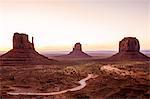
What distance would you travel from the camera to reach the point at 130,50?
535 centimetres

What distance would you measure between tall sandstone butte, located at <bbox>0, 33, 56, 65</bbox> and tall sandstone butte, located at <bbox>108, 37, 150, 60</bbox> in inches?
45.0

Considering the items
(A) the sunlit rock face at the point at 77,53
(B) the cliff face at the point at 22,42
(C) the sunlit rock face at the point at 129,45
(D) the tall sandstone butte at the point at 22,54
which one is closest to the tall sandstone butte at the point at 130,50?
(C) the sunlit rock face at the point at 129,45

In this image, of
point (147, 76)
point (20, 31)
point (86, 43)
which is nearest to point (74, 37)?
point (86, 43)

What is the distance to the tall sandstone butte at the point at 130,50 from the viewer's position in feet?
17.4

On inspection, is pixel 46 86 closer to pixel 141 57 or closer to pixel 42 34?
pixel 42 34

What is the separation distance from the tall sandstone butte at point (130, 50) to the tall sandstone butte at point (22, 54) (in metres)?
1.14

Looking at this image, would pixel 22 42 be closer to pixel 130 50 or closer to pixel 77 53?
pixel 77 53

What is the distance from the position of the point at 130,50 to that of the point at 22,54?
6.05ft

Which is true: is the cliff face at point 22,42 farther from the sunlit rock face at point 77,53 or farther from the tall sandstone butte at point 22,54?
the sunlit rock face at point 77,53

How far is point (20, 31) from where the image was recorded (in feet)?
17.4

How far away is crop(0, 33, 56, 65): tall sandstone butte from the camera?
519cm

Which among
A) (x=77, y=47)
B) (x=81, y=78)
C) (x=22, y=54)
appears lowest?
(x=81, y=78)

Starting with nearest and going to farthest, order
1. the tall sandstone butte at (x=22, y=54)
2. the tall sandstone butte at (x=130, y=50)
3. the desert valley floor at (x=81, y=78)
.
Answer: the desert valley floor at (x=81, y=78) < the tall sandstone butte at (x=22, y=54) < the tall sandstone butte at (x=130, y=50)

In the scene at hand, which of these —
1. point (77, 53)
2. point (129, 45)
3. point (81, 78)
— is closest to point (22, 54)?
point (77, 53)
